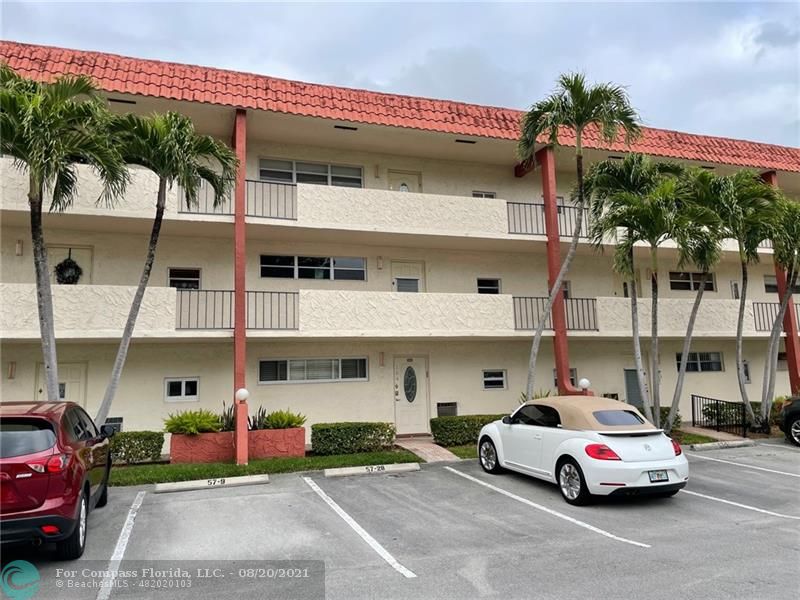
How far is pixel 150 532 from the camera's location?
7000 millimetres

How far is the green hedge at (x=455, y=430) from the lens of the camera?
1295 centimetres

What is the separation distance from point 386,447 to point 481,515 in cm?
516

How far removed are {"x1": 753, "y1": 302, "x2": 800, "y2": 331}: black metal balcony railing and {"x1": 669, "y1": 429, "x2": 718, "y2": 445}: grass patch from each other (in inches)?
215

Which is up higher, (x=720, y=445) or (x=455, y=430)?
(x=455, y=430)

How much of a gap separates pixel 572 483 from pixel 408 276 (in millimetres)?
8609

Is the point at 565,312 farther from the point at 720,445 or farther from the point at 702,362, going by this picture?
the point at 702,362

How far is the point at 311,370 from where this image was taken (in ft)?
47.0

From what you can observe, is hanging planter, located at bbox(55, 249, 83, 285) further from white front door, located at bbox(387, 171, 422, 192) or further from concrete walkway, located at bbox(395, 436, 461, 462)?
concrete walkway, located at bbox(395, 436, 461, 462)

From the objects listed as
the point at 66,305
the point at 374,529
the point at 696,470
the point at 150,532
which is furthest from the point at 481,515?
the point at 66,305

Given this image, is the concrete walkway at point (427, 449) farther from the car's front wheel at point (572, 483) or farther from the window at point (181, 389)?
the window at point (181, 389)

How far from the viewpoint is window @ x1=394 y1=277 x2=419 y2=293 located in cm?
1545

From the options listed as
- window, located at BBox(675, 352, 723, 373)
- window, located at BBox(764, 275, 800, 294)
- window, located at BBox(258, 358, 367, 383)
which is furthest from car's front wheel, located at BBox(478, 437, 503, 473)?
window, located at BBox(764, 275, 800, 294)

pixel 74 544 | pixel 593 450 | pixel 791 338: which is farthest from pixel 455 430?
pixel 791 338

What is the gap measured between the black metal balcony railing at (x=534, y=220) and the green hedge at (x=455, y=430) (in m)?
5.62
